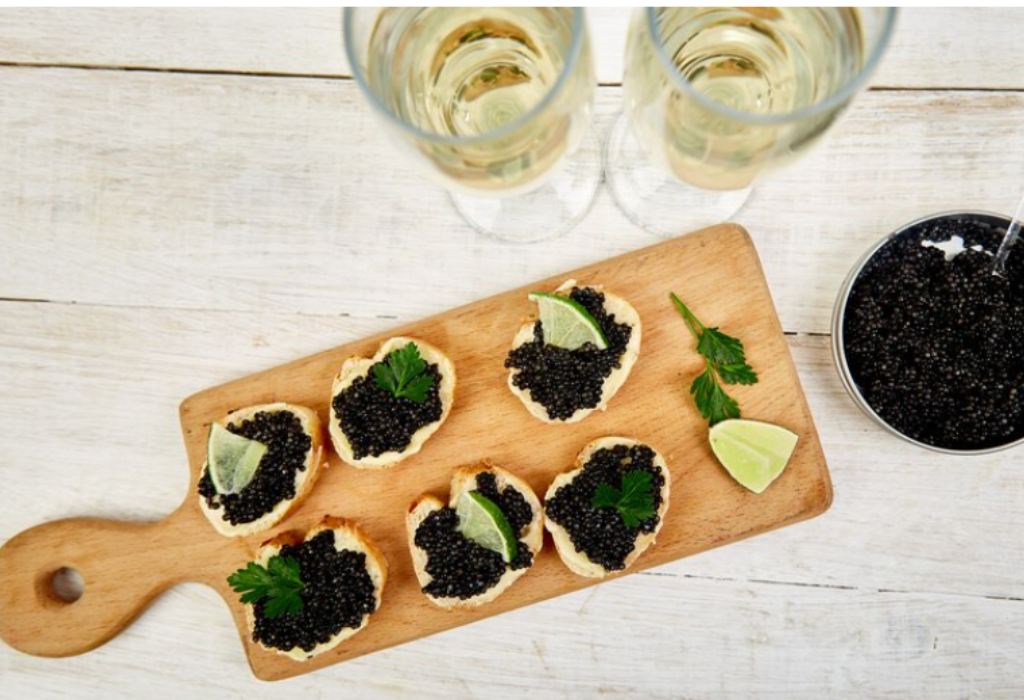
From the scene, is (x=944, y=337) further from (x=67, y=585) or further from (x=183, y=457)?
(x=67, y=585)

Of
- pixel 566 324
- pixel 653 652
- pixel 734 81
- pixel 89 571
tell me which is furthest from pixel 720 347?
pixel 89 571

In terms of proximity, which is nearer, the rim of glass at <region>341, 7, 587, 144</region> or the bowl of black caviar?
the rim of glass at <region>341, 7, 587, 144</region>

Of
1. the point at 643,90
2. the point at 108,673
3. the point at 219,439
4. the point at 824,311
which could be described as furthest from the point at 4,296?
the point at 824,311

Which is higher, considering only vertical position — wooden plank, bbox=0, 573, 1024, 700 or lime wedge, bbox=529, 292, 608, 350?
lime wedge, bbox=529, 292, 608, 350

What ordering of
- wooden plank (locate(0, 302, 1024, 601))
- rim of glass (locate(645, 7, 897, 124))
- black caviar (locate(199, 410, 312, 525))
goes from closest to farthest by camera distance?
1. rim of glass (locate(645, 7, 897, 124))
2. black caviar (locate(199, 410, 312, 525))
3. wooden plank (locate(0, 302, 1024, 601))

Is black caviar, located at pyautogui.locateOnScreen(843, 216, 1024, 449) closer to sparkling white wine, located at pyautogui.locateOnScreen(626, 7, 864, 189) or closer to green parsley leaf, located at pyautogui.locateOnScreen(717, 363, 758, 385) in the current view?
green parsley leaf, located at pyautogui.locateOnScreen(717, 363, 758, 385)

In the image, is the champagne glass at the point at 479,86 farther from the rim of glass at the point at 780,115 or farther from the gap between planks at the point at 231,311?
the gap between planks at the point at 231,311

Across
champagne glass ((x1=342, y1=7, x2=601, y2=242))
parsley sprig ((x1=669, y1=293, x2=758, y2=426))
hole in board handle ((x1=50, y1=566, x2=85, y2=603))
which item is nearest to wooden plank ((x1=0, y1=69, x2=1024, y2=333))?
parsley sprig ((x1=669, y1=293, x2=758, y2=426))

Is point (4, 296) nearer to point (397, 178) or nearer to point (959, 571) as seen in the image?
point (397, 178)

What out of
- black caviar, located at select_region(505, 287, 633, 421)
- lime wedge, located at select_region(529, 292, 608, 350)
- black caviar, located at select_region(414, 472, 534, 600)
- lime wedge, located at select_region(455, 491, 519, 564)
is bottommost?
black caviar, located at select_region(414, 472, 534, 600)
